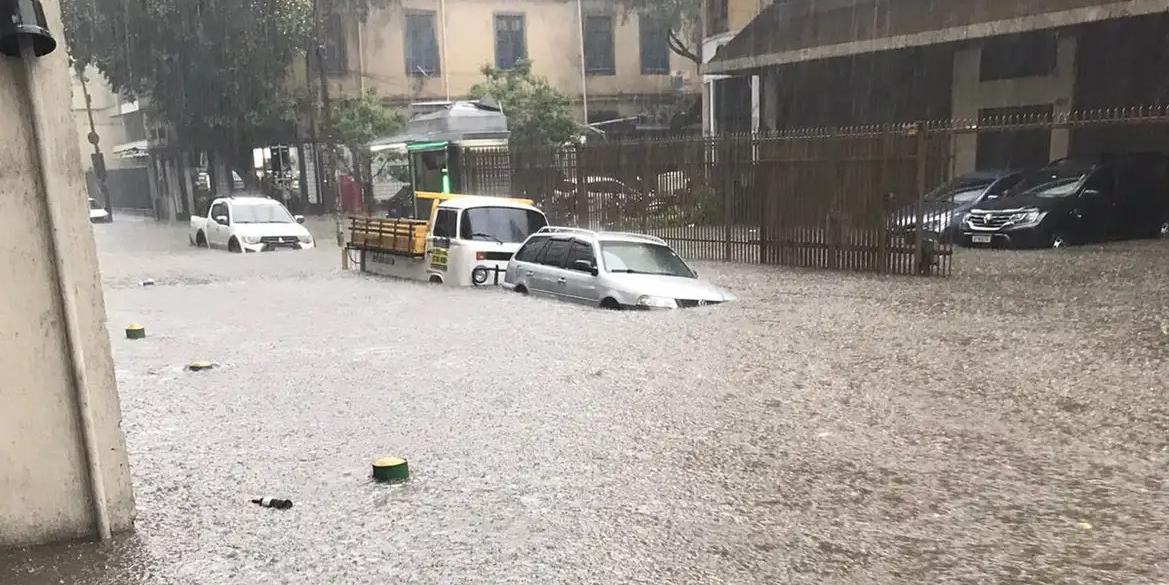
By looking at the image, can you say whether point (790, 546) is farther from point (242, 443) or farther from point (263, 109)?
point (263, 109)

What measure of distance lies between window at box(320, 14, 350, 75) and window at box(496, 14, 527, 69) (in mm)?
6106

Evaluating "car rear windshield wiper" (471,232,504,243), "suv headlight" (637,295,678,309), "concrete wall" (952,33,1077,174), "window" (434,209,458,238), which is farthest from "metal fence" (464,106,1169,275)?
"window" (434,209,458,238)

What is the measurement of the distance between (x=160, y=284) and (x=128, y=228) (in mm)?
20665

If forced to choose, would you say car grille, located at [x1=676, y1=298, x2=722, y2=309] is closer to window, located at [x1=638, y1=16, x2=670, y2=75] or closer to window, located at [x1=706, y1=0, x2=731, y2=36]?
window, located at [x1=706, y1=0, x2=731, y2=36]

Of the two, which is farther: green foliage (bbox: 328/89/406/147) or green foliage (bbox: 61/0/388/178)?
Result: green foliage (bbox: 328/89/406/147)

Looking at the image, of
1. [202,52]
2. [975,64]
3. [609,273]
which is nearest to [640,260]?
[609,273]

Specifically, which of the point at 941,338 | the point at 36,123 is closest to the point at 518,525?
the point at 36,123

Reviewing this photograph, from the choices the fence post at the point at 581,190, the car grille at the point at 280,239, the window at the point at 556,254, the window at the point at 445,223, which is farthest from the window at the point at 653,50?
the window at the point at 556,254

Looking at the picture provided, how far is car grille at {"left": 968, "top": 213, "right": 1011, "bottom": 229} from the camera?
1579cm

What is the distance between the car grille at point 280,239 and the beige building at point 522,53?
14.6 meters

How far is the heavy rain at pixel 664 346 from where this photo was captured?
13.4 feet

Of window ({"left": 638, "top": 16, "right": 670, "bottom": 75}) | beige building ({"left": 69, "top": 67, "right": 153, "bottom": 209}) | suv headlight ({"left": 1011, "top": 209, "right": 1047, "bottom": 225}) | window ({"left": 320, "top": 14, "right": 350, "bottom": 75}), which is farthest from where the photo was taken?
beige building ({"left": 69, "top": 67, "right": 153, "bottom": 209})

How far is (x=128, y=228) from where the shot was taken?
34.6 meters

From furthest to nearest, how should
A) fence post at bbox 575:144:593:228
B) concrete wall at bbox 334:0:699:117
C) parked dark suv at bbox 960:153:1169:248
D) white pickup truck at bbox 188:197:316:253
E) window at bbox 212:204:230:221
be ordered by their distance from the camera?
concrete wall at bbox 334:0:699:117 < window at bbox 212:204:230:221 < white pickup truck at bbox 188:197:316:253 < fence post at bbox 575:144:593:228 < parked dark suv at bbox 960:153:1169:248
